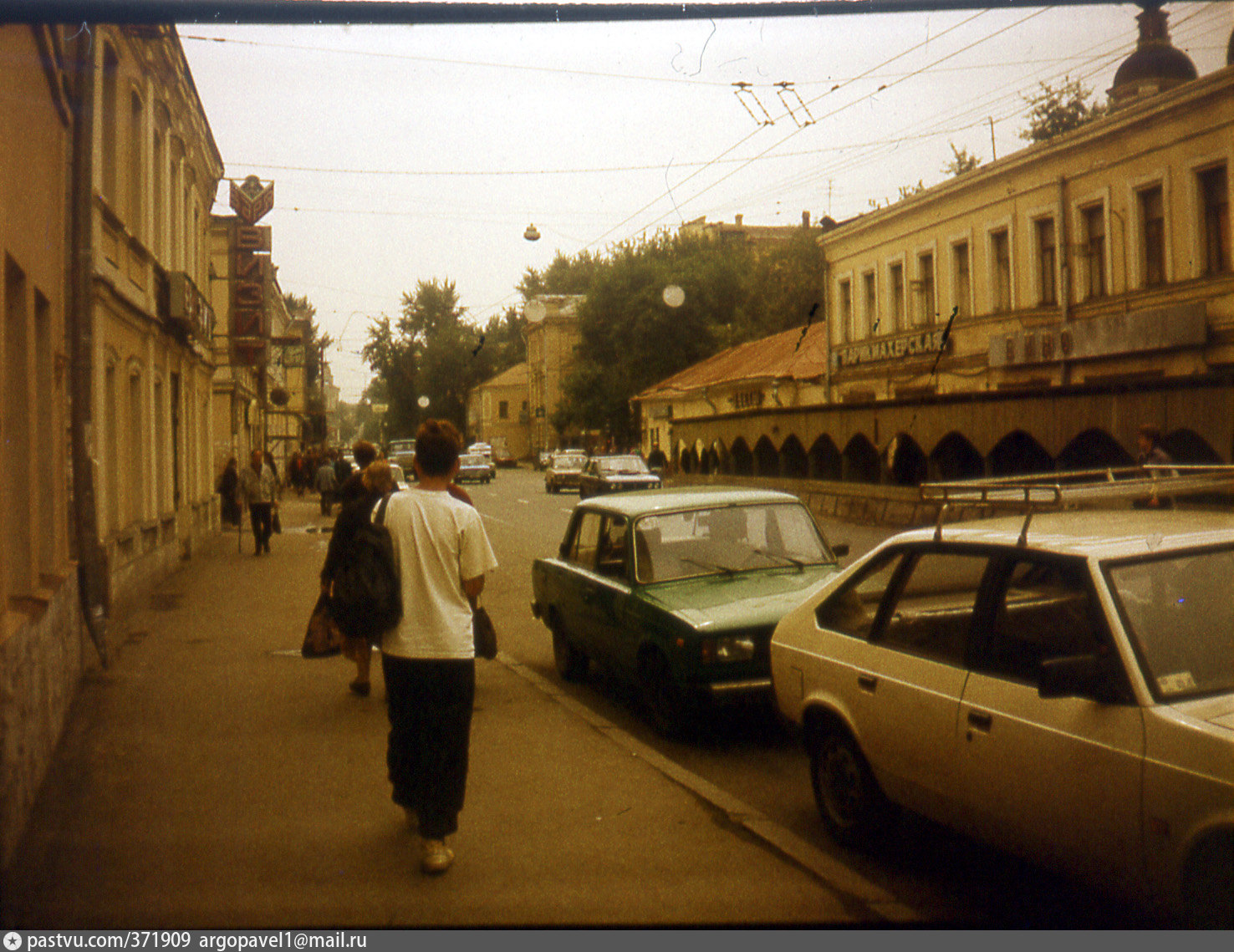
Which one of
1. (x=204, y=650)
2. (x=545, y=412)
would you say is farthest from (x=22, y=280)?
(x=545, y=412)

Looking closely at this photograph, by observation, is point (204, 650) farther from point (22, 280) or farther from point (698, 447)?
point (698, 447)

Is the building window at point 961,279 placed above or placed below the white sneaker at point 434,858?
above

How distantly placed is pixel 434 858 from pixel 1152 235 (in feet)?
75.9

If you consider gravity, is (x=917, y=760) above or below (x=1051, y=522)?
below

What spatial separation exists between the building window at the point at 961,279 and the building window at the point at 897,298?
2.71 metres

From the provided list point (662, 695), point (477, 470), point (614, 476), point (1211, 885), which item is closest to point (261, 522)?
point (662, 695)

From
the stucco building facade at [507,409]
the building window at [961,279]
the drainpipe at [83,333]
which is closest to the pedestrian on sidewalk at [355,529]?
the drainpipe at [83,333]

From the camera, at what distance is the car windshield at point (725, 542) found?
811 centimetres

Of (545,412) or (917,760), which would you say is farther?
(545,412)

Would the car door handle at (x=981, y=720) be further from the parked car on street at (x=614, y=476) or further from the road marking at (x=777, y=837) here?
the parked car on street at (x=614, y=476)

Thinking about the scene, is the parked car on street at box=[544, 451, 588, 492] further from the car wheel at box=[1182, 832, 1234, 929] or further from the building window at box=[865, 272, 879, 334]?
the car wheel at box=[1182, 832, 1234, 929]

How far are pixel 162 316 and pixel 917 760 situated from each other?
53.2 ft

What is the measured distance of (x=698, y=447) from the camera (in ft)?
138

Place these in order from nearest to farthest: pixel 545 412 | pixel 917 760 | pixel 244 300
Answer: pixel 917 760 → pixel 244 300 → pixel 545 412
